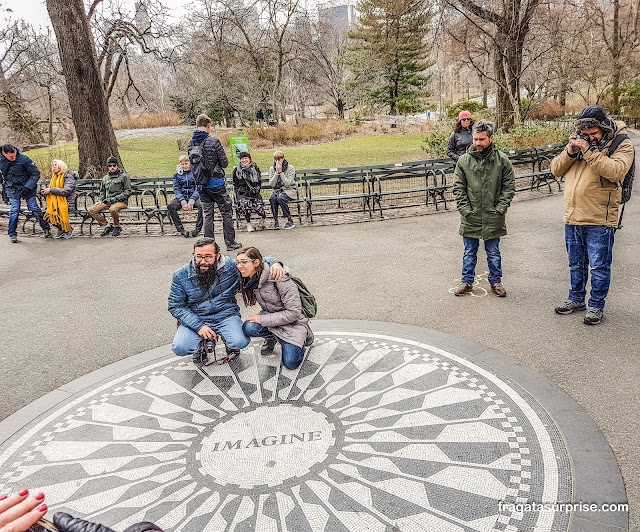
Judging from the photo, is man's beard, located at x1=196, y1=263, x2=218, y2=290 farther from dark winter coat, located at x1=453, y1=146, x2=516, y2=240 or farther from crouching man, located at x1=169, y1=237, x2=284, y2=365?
dark winter coat, located at x1=453, y1=146, x2=516, y2=240

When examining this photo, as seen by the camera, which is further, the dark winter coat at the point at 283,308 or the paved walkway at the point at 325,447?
the dark winter coat at the point at 283,308

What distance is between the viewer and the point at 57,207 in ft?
35.6

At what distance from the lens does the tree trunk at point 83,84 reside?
13.2 metres

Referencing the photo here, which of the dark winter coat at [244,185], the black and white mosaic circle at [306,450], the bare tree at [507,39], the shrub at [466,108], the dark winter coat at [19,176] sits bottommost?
the black and white mosaic circle at [306,450]

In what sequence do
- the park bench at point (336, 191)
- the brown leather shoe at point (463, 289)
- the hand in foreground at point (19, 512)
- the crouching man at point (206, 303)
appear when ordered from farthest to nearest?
the park bench at point (336, 191) < the brown leather shoe at point (463, 289) < the crouching man at point (206, 303) < the hand in foreground at point (19, 512)

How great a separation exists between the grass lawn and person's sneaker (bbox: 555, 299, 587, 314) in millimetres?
13479

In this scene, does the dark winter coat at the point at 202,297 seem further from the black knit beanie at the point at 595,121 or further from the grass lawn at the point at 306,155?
the grass lawn at the point at 306,155

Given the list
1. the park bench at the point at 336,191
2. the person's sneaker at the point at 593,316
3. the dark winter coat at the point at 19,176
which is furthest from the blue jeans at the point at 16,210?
the person's sneaker at the point at 593,316

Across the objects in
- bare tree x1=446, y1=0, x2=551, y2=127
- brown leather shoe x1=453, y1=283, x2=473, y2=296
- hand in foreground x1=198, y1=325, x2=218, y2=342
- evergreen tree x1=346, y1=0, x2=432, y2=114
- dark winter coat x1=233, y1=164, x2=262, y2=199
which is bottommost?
brown leather shoe x1=453, y1=283, x2=473, y2=296

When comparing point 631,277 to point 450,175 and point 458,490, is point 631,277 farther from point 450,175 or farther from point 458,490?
point 450,175

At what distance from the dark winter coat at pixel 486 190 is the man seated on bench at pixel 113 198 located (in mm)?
7626

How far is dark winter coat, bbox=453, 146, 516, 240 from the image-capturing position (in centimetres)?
620

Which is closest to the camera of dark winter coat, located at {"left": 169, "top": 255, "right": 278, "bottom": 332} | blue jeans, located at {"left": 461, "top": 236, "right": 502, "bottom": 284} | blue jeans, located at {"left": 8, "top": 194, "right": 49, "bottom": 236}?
dark winter coat, located at {"left": 169, "top": 255, "right": 278, "bottom": 332}

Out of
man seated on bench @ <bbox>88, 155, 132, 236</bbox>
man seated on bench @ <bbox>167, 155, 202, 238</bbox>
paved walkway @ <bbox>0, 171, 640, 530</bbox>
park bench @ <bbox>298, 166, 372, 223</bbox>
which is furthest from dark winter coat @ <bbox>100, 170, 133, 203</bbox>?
park bench @ <bbox>298, 166, 372, 223</bbox>
